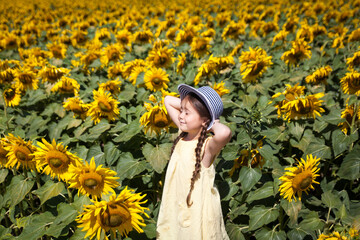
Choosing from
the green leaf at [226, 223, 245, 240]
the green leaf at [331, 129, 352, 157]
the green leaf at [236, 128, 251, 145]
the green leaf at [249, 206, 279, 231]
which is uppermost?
the green leaf at [236, 128, 251, 145]

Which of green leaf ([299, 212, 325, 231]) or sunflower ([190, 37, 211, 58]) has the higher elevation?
sunflower ([190, 37, 211, 58])

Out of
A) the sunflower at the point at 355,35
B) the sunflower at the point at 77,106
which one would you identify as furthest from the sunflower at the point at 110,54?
the sunflower at the point at 355,35

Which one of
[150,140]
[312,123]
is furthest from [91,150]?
[312,123]

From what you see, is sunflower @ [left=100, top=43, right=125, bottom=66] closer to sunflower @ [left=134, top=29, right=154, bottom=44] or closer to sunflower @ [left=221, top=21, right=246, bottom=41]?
sunflower @ [left=134, top=29, right=154, bottom=44]

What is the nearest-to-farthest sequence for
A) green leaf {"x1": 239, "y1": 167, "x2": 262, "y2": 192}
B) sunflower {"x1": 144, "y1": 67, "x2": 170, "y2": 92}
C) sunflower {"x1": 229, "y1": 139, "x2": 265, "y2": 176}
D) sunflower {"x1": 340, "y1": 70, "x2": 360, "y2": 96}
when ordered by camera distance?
green leaf {"x1": 239, "y1": 167, "x2": 262, "y2": 192} < sunflower {"x1": 229, "y1": 139, "x2": 265, "y2": 176} < sunflower {"x1": 340, "y1": 70, "x2": 360, "y2": 96} < sunflower {"x1": 144, "y1": 67, "x2": 170, "y2": 92}

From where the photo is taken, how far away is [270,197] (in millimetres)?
2449

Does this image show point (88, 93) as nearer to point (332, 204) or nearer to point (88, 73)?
point (88, 73)

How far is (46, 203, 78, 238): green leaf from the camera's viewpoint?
2.07 meters

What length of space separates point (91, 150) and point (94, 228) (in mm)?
1132

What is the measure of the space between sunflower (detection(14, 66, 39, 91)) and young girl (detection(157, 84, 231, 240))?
2.59 m

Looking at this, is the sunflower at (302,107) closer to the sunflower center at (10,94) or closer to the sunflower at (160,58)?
the sunflower at (160,58)

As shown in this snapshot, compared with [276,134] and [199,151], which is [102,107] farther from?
[276,134]

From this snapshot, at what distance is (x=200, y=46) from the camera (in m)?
4.27

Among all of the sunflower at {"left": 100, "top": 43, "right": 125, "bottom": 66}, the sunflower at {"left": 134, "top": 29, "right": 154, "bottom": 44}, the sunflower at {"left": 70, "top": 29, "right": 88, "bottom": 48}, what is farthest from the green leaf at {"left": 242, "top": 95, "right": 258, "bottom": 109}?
the sunflower at {"left": 70, "top": 29, "right": 88, "bottom": 48}
